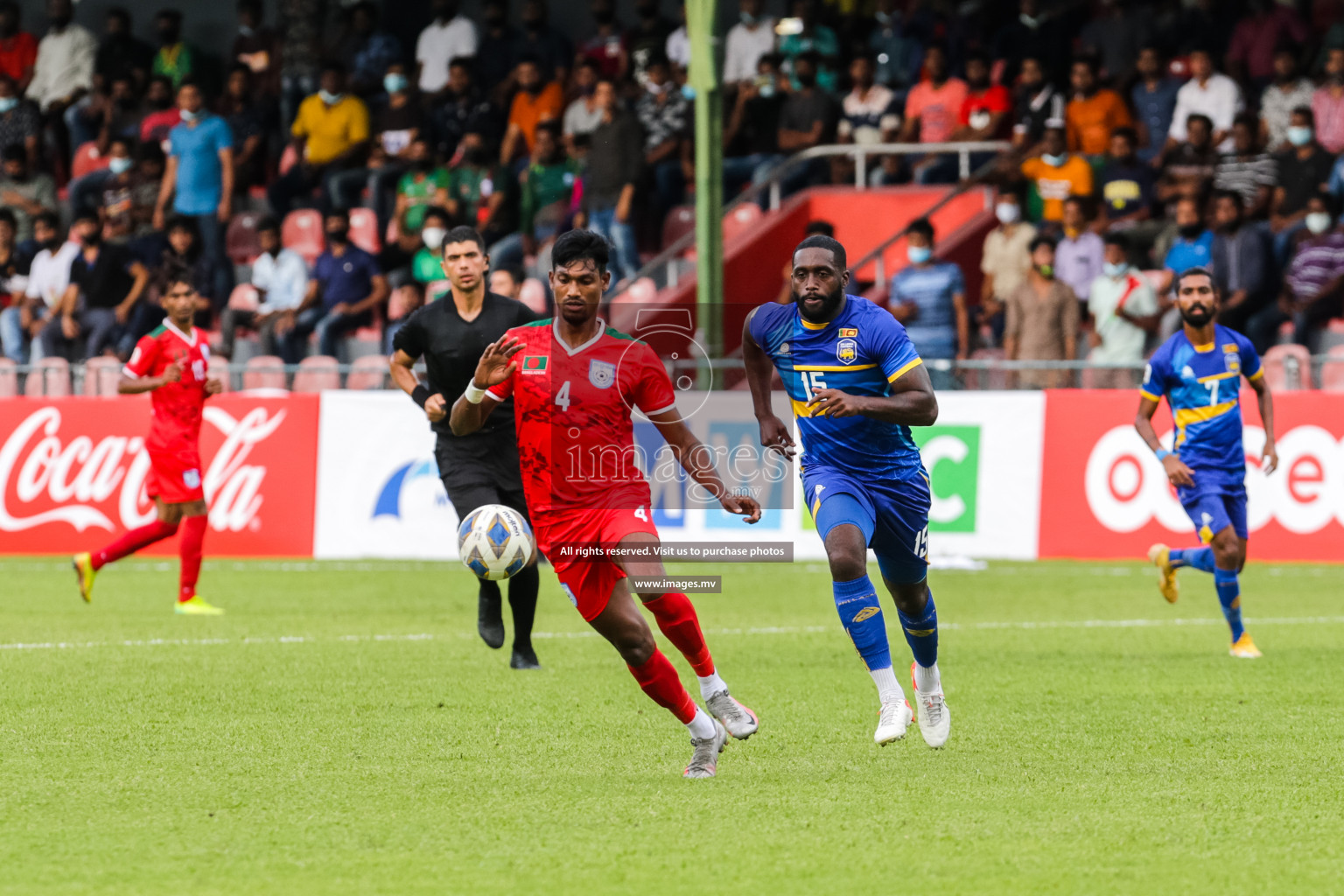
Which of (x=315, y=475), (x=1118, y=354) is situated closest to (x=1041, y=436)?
(x=1118, y=354)

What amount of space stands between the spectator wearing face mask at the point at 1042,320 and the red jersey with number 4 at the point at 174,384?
Result: 28.0ft

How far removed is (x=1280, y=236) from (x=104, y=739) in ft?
46.6

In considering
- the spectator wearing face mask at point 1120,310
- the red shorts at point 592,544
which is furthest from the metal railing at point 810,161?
the red shorts at point 592,544

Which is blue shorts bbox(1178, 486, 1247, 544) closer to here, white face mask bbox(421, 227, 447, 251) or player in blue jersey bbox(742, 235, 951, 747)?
player in blue jersey bbox(742, 235, 951, 747)

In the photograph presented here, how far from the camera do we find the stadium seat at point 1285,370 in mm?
16375

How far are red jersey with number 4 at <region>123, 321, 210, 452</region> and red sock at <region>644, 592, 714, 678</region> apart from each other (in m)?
7.37

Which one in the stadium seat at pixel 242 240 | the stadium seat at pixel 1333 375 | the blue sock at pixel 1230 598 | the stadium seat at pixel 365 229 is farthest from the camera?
the stadium seat at pixel 242 240

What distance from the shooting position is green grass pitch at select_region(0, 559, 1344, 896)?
17.3ft

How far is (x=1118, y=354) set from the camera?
18156 millimetres

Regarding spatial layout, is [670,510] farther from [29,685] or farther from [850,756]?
[850,756]

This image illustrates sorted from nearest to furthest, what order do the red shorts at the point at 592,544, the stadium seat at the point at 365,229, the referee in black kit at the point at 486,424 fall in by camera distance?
the red shorts at the point at 592,544 < the referee in black kit at the point at 486,424 < the stadium seat at the point at 365,229

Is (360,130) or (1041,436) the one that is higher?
(360,130)

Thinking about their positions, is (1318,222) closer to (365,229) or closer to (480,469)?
(480,469)

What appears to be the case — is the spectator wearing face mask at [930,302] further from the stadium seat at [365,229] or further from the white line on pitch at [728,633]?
the stadium seat at [365,229]
